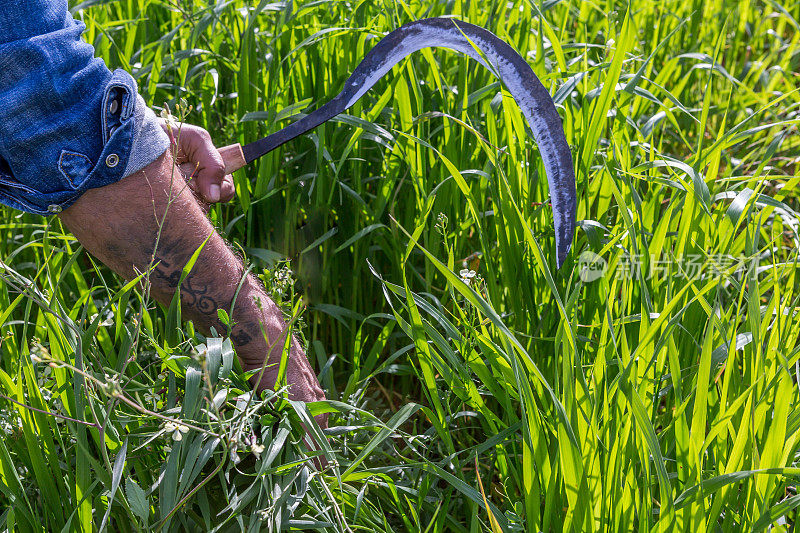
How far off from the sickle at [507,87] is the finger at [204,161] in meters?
0.03

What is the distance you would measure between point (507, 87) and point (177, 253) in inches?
22.6

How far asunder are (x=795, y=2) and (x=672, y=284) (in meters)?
1.98

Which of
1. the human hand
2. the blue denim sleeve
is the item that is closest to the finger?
the human hand

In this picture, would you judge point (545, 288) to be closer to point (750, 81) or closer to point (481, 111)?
point (481, 111)

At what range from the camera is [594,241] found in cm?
128

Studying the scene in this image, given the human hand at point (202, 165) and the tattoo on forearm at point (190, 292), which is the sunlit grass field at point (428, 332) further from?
the human hand at point (202, 165)

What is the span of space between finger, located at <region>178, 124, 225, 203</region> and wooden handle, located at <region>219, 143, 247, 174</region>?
13 mm

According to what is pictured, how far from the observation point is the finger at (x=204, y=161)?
126 centimetres

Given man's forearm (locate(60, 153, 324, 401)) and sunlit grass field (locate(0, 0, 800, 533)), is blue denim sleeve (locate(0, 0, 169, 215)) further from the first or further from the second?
sunlit grass field (locate(0, 0, 800, 533))

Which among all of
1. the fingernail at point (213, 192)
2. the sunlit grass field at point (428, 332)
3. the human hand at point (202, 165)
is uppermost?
the human hand at point (202, 165)

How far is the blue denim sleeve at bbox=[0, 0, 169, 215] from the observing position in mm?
1052

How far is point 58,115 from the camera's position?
3.56ft

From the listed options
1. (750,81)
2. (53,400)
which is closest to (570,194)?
(53,400)

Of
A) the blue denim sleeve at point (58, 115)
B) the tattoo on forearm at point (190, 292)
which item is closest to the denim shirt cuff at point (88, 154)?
the blue denim sleeve at point (58, 115)
